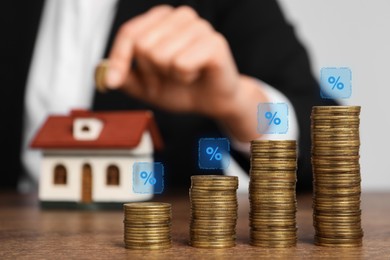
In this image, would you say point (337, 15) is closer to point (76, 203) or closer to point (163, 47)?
point (163, 47)

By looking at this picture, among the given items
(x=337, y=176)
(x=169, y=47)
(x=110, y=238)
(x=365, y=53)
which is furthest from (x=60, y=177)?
(x=365, y=53)

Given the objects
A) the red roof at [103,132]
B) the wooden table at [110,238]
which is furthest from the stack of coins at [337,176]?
the red roof at [103,132]

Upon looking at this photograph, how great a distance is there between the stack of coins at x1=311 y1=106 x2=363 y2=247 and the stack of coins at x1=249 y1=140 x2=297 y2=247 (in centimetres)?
3

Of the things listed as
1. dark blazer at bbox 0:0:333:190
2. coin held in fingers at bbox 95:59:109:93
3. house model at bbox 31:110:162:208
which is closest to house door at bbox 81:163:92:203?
house model at bbox 31:110:162:208

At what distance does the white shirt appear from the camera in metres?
2.36

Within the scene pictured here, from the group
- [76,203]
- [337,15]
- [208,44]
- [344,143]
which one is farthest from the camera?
[337,15]

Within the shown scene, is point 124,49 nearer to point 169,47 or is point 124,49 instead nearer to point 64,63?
point 169,47

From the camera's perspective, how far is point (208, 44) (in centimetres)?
155

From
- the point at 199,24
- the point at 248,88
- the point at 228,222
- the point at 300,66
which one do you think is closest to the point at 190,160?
the point at 300,66

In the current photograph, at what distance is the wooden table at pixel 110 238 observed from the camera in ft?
2.88

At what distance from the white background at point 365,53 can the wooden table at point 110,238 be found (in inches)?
71.6

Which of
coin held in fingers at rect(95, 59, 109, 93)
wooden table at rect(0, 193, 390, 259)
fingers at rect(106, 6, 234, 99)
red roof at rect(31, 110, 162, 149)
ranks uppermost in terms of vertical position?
fingers at rect(106, 6, 234, 99)

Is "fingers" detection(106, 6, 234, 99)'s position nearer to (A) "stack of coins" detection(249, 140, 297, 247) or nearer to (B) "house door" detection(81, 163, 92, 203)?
(B) "house door" detection(81, 163, 92, 203)

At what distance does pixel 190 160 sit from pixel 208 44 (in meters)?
0.94
